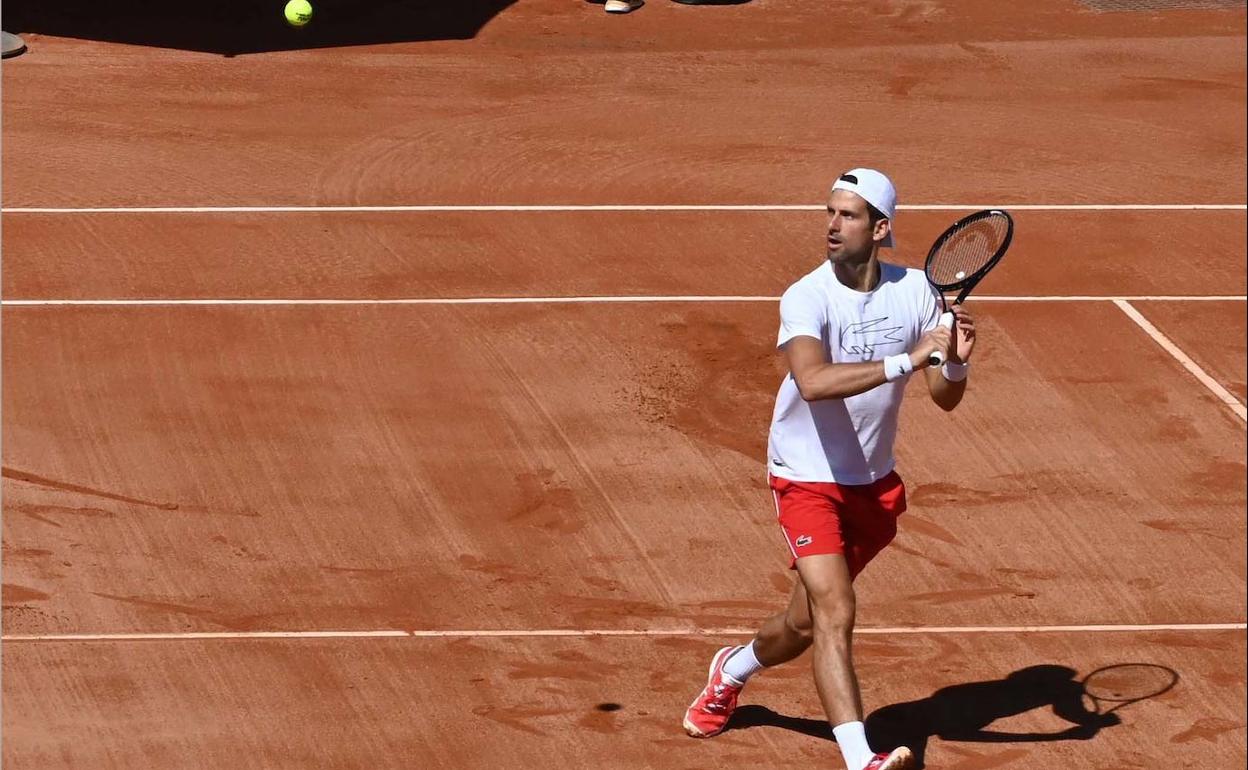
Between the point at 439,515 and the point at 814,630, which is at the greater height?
the point at 814,630

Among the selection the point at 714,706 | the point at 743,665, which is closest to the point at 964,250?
the point at 743,665

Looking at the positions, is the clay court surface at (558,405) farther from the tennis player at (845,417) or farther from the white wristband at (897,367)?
the white wristband at (897,367)

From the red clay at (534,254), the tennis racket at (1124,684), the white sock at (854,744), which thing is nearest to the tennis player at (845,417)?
the white sock at (854,744)

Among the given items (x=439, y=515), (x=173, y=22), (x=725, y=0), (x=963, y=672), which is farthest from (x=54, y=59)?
(x=963, y=672)

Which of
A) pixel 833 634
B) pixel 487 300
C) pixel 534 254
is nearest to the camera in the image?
pixel 833 634

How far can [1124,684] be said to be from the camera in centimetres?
797

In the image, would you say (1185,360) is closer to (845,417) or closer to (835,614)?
(845,417)

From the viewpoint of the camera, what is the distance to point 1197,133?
16719mm

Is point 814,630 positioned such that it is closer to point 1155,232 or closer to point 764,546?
point 764,546

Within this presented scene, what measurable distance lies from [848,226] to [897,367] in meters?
0.71

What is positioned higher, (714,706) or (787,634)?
(787,634)

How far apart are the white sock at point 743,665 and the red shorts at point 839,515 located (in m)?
0.63

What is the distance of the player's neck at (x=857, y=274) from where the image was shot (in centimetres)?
680

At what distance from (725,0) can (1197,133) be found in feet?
21.0
